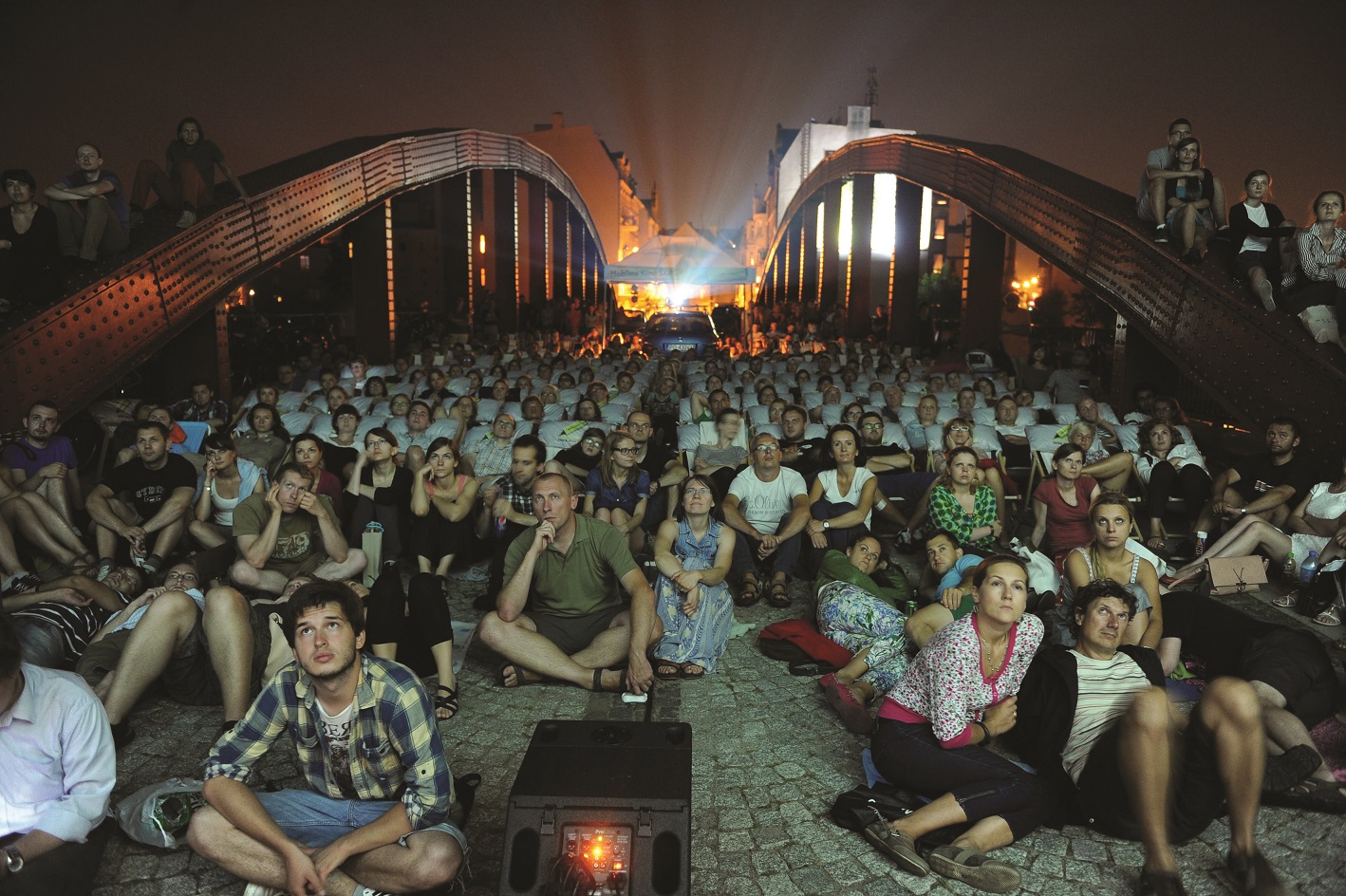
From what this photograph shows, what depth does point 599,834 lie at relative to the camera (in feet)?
9.03

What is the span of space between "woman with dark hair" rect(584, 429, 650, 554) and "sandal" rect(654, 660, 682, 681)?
158 cm

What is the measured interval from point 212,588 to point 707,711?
2.41 metres

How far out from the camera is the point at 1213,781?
10.5 feet

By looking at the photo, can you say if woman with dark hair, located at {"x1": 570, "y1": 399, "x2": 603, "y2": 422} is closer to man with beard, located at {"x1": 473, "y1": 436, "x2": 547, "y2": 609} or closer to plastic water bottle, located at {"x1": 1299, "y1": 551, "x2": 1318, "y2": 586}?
man with beard, located at {"x1": 473, "y1": 436, "x2": 547, "y2": 609}

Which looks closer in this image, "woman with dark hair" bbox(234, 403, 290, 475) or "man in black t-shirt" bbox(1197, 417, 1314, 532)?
"man in black t-shirt" bbox(1197, 417, 1314, 532)

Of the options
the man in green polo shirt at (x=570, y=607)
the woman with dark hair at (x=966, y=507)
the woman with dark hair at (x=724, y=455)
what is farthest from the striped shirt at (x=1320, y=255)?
the man in green polo shirt at (x=570, y=607)

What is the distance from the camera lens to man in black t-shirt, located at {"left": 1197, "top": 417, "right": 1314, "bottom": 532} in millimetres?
6777

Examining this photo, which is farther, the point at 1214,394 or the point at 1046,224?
the point at 1046,224

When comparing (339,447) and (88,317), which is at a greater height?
(88,317)

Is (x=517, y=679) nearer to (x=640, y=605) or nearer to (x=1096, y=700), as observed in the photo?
(x=640, y=605)

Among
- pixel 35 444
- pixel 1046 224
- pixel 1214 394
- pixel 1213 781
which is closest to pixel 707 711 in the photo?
pixel 1213 781

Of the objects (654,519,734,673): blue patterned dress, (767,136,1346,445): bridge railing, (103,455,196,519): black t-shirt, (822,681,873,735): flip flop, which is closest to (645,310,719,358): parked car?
(767,136,1346,445): bridge railing

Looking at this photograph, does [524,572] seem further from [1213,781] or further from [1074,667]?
[1213,781]

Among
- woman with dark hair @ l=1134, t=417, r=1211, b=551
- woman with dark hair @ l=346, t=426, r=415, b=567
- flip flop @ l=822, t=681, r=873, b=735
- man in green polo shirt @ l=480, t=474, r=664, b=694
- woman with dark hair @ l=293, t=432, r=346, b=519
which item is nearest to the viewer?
flip flop @ l=822, t=681, r=873, b=735
